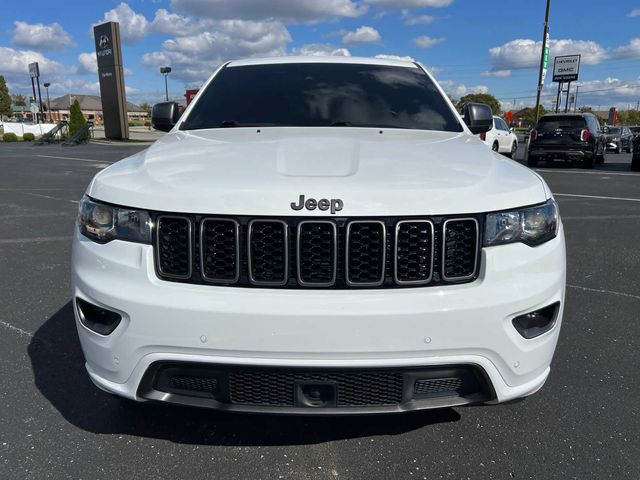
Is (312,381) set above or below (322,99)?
below

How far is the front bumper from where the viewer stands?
5.86 feet

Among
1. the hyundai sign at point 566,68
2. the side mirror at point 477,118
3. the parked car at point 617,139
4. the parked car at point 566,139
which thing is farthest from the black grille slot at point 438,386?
the hyundai sign at point 566,68

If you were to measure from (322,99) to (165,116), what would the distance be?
1.19 m

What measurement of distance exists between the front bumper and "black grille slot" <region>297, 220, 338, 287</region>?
0.06 meters

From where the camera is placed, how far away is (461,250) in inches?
74.9

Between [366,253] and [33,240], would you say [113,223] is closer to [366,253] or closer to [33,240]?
[366,253]

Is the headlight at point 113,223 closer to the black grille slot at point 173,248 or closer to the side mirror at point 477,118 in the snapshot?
the black grille slot at point 173,248

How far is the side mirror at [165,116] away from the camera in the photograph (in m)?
3.69

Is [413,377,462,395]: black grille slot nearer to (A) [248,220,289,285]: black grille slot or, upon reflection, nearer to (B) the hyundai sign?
(A) [248,220,289,285]: black grille slot

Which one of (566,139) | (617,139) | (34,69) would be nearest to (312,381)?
(566,139)

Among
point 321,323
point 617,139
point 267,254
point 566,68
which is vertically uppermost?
point 566,68

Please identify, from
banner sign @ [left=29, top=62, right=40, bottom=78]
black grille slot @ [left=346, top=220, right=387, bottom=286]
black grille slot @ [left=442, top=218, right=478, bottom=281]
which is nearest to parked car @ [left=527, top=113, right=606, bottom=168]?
black grille slot @ [left=442, top=218, right=478, bottom=281]

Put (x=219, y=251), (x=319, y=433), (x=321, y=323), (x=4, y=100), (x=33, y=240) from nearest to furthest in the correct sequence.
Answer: (x=321, y=323) → (x=219, y=251) → (x=319, y=433) → (x=33, y=240) → (x=4, y=100)

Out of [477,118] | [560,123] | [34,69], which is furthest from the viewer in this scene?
[34,69]
